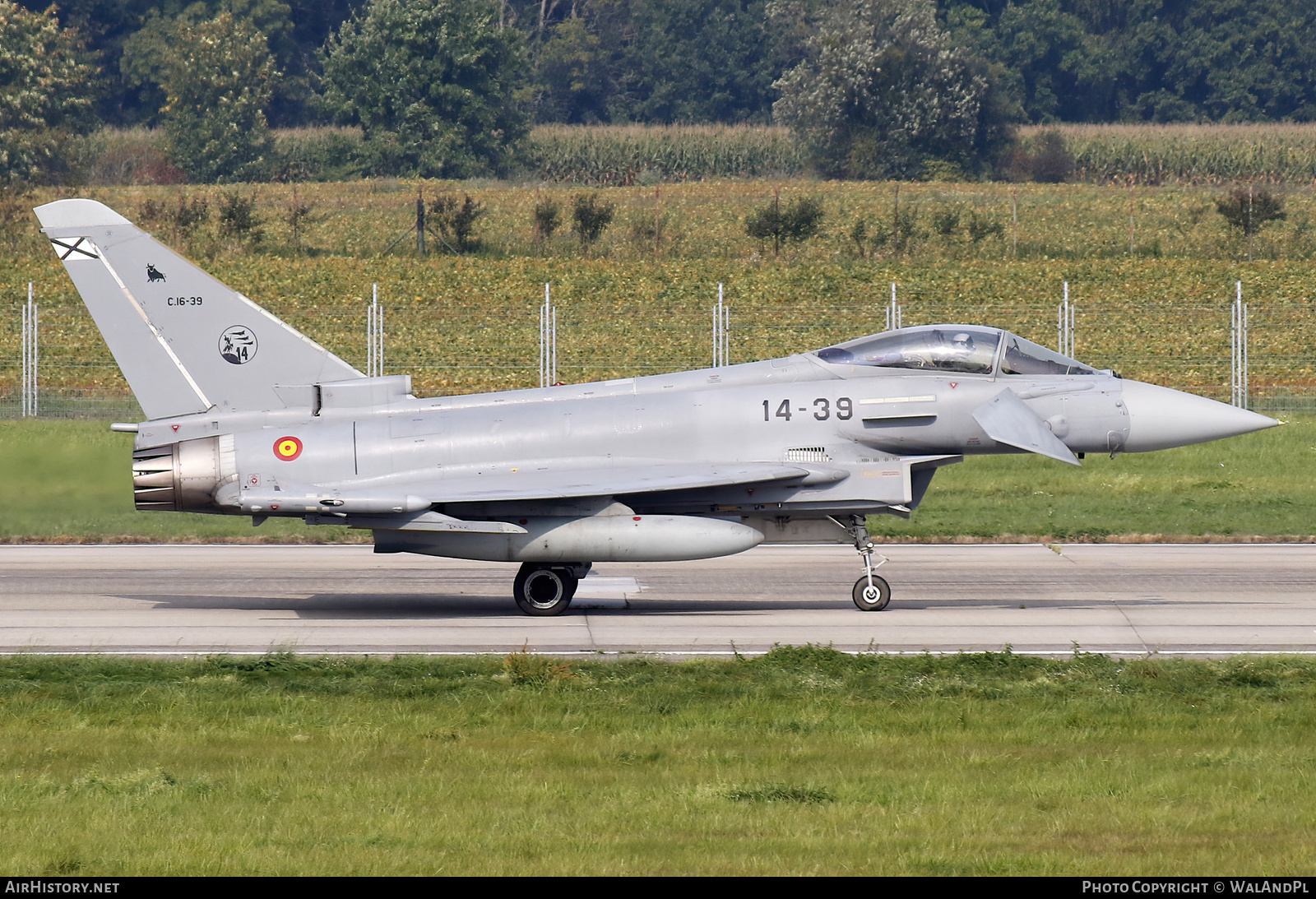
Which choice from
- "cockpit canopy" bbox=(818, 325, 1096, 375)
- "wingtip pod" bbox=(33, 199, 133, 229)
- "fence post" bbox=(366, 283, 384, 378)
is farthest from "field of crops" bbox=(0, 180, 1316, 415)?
"cockpit canopy" bbox=(818, 325, 1096, 375)

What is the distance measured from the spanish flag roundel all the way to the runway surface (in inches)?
67.0

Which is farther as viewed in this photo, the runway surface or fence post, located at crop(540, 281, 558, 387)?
fence post, located at crop(540, 281, 558, 387)

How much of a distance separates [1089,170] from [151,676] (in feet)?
231

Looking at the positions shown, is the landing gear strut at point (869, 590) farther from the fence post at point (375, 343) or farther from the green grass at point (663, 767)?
the fence post at point (375, 343)

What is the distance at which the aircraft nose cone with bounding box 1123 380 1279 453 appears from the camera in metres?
16.3

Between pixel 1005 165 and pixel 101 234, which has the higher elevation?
pixel 1005 165

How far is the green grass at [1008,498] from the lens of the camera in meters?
21.0

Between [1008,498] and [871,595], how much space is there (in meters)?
11.4

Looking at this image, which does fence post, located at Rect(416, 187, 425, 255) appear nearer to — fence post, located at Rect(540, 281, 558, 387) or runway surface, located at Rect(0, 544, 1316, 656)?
fence post, located at Rect(540, 281, 558, 387)

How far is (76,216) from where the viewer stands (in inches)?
Result: 661

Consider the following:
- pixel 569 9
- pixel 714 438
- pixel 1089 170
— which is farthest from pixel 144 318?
pixel 569 9

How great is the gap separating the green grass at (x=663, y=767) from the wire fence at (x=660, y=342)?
2300cm

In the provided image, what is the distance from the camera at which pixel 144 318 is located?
16656mm
